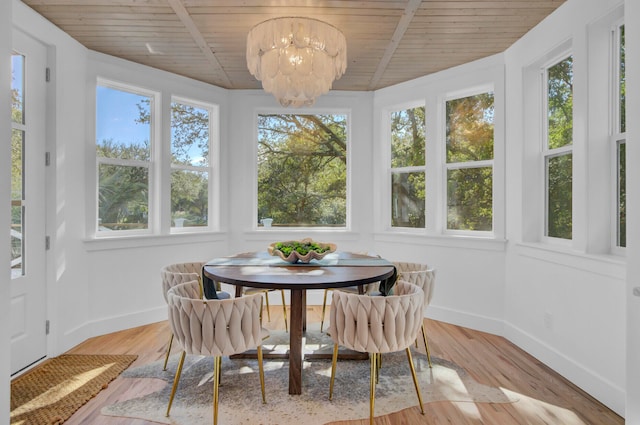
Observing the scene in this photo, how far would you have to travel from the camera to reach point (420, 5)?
257 centimetres

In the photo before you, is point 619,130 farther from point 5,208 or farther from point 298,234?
point 5,208

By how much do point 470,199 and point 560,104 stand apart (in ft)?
3.94

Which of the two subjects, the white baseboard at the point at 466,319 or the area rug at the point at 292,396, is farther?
the white baseboard at the point at 466,319

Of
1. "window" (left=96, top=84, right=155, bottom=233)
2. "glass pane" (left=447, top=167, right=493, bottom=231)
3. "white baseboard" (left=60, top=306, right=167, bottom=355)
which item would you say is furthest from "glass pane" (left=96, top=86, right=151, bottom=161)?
"glass pane" (left=447, top=167, right=493, bottom=231)

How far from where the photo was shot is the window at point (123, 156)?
3.57 metres

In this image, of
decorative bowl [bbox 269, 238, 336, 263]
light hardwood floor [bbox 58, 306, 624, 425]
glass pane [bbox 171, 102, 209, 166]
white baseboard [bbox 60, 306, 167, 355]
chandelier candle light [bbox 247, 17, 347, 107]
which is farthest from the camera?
glass pane [bbox 171, 102, 209, 166]

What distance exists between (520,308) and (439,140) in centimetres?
183

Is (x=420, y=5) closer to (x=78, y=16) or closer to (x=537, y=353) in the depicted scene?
(x=78, y=16)

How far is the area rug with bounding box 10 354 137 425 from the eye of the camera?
2.12 metres

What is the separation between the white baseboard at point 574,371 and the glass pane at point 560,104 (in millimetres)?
1564

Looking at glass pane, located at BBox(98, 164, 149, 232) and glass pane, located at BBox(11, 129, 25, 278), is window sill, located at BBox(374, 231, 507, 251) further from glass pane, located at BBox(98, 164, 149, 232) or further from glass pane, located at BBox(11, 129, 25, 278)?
glass pane, located at BBox(11, 129, 25, 278)

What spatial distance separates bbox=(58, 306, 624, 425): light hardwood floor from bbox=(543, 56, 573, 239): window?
1067mm

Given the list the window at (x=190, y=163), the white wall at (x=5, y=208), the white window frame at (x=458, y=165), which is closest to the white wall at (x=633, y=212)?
the white window frame at (x=458, y=165)

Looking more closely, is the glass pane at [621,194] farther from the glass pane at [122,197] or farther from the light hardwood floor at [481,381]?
the glass pane at [122,197]
